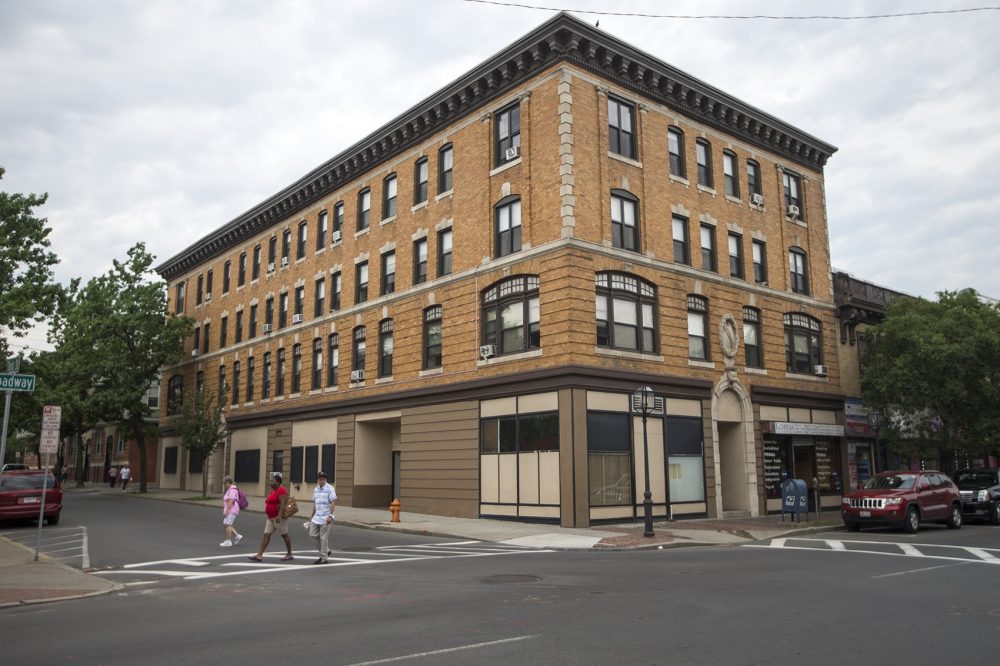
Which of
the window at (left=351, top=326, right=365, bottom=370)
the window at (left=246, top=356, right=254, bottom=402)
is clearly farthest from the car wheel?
the window at (left=246, top=356, right=254, bottom=402)

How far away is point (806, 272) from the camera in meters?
32.2

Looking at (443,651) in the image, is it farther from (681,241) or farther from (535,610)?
(681,241)

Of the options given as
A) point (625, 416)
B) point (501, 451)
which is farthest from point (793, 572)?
point (501, 451)

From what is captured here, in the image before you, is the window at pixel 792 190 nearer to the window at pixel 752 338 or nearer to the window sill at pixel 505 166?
the window at pixel 752 338

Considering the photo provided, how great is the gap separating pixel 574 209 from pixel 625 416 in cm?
656

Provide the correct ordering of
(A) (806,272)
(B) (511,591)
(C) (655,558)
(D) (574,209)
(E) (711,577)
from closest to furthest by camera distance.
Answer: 1. (B) (511,591)
2. (E) (711,577)
3. (C) (655,558)
4. (D) (574,209)
5. (A) (806,272)

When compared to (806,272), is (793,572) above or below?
below

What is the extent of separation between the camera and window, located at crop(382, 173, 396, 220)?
31.4 m

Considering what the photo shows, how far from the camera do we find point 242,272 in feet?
142

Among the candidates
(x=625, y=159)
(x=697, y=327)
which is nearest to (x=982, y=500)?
(x=697, y=327)

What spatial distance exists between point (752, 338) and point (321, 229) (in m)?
20.2

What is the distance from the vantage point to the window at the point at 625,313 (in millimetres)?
23875

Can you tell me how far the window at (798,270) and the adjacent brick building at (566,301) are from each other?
0.33 feet

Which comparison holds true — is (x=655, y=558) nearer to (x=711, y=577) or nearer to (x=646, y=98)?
(x=711, y=577)
